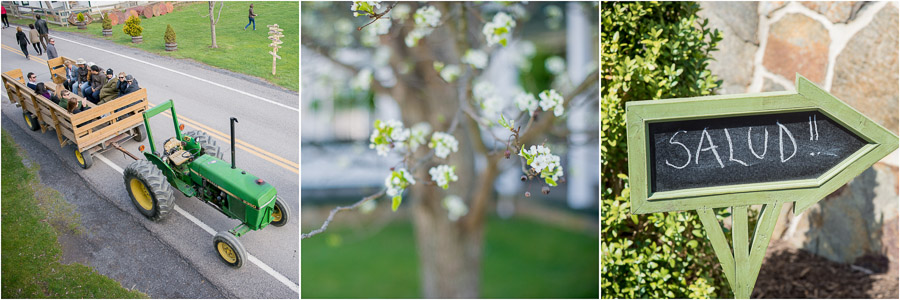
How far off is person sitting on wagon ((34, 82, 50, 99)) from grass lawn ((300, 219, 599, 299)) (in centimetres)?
179

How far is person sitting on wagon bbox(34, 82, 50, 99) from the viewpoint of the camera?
337 centimetres

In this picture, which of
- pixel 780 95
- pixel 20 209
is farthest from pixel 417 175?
pixel 20 209

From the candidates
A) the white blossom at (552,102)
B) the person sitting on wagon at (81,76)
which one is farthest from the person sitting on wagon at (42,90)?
the white blossom at (552,102)

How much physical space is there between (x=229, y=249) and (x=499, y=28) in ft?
6.44

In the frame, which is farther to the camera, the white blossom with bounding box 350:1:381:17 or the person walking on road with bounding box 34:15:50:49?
the person walking on road with bounding box 34:15:50:49

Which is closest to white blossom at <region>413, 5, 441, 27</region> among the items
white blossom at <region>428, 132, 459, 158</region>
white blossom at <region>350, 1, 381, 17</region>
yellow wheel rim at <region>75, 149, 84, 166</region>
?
white blossom at <region>350, 1, 381, 17</region>

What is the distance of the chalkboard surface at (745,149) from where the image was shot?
241 cm

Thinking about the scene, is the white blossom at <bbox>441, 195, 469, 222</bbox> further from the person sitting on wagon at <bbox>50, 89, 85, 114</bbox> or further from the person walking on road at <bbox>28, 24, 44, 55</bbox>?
the person walking on road at <bbox>28, 24, 44, 55</bbox>

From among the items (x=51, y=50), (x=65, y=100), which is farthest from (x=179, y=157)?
(x=51, y=50)

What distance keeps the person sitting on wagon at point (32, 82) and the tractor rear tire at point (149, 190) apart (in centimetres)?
74

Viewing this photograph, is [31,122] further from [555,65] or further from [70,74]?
[555,65]

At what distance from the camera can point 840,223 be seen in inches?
168

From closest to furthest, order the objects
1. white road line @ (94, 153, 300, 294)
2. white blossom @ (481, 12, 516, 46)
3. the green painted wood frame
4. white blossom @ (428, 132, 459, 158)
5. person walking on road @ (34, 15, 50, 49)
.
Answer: the green painted wood frame < white road line @ (94, 153, 300, 294) < person walking on road @ (34, 15, 50, 49) < white blossom @ (481, 12, 516, 46) < white blossom @ (428, 132, 459, 158)

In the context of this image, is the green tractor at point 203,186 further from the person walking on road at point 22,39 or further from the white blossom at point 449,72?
the white blossom at point 449,72
